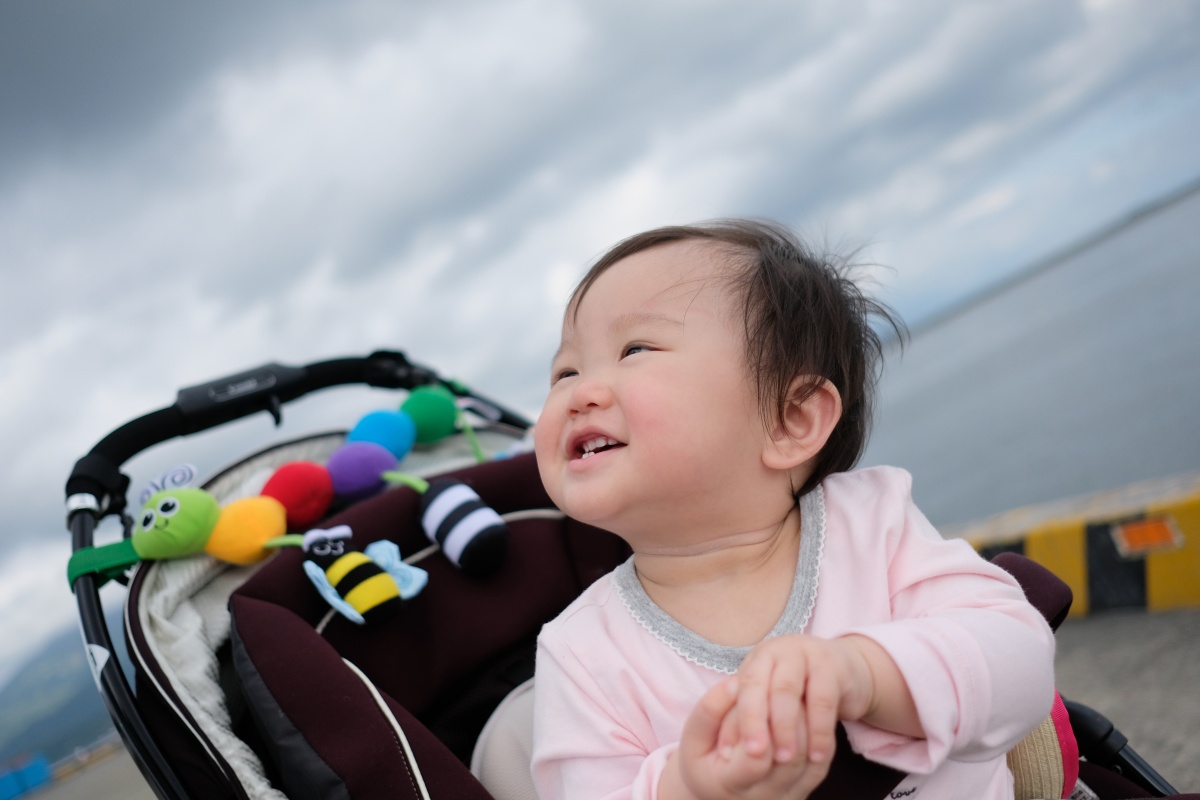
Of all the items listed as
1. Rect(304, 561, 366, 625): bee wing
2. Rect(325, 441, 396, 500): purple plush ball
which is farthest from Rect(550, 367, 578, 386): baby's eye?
Rect(325, 441, 396, 500): purple plush ball

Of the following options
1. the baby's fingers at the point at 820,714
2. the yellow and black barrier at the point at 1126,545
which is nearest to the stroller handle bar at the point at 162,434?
the baby's fingers at the point at 820,714

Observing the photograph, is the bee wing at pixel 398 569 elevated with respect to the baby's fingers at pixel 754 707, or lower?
elevated

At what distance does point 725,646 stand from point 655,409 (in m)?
0.33

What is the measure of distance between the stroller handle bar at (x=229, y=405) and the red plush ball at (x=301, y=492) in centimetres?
38

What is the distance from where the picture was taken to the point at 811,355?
1218mm

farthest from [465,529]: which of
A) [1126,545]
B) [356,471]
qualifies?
[1126,545]

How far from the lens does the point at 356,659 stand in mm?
1468

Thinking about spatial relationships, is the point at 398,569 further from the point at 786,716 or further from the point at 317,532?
the point at 786,716

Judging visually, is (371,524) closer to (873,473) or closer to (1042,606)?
(873,473)

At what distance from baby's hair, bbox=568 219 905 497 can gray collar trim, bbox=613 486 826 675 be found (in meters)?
0.08

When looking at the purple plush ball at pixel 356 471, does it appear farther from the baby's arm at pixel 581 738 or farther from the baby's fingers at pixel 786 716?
the baby's fingers at pixel 786 716

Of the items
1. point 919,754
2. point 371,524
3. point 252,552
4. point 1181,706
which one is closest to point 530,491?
point 371,524

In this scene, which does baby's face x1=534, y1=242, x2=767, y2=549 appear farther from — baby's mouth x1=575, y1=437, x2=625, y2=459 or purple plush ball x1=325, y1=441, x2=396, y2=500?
purple plush ball x1=325, y1=441, x2=396, y2=500

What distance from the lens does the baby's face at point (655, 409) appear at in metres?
1.07
